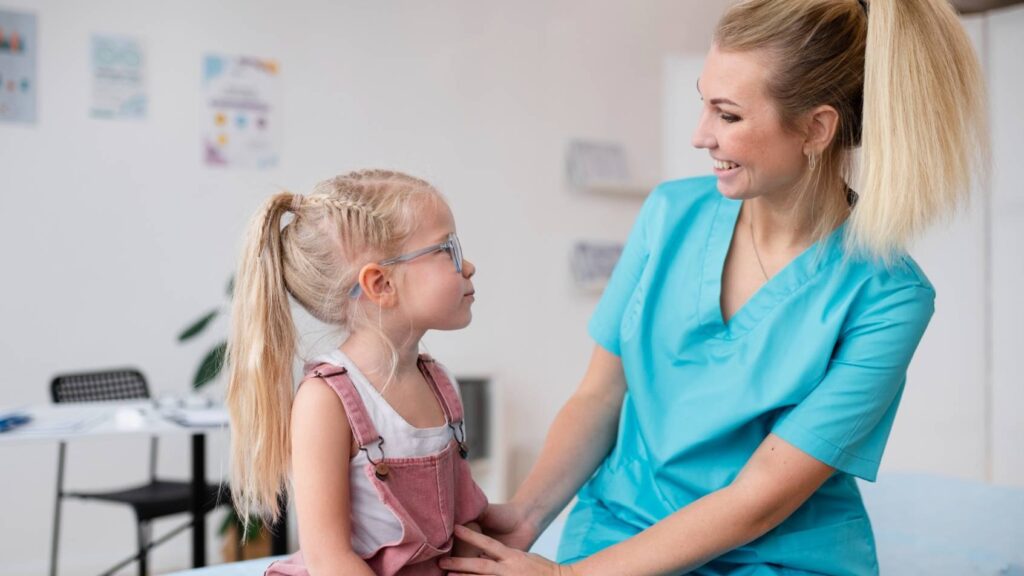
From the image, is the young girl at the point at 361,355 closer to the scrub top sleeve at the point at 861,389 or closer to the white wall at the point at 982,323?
the scrub top sleeve at the point at 861,389

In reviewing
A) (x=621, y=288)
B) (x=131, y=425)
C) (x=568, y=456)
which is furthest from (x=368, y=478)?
(x=131, y=425)

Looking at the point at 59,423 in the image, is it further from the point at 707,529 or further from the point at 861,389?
the point at 861,389

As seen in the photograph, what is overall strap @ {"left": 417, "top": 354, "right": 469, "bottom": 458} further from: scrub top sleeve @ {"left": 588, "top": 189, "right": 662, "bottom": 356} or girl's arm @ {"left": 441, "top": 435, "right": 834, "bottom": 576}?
scrub top sleeve @ {"left": 588, "top": 189, "right": 662, "bottom": 356}

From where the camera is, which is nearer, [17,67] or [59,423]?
[59,423]

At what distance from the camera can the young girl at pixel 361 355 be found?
1.09 m

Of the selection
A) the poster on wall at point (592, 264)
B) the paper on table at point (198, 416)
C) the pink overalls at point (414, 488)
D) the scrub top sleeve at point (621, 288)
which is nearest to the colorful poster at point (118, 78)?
the paper on table at point (198, 416)

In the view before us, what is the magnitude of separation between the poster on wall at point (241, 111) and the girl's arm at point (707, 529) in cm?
308

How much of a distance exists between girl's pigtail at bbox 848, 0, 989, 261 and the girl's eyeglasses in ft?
1.69

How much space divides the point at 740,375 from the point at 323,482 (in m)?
0.58

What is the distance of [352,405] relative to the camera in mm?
1069

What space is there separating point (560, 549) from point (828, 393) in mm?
482

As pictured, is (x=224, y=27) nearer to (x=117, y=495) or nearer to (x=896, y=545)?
(x=117, y=495)

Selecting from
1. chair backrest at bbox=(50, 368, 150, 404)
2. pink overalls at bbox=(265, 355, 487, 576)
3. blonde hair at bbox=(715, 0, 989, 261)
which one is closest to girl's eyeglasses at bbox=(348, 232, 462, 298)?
pink overalls at bbox=(265, 355, 487, 576)

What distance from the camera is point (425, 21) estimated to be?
436 centimetres
